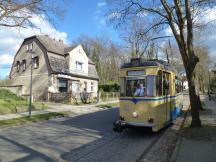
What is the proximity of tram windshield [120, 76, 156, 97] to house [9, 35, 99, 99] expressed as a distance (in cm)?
2236

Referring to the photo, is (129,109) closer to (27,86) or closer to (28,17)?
(28,17)

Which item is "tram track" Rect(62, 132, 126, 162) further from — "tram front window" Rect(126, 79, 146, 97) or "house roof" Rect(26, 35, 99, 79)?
"house roof" Rect(26, 35, 99, 79)

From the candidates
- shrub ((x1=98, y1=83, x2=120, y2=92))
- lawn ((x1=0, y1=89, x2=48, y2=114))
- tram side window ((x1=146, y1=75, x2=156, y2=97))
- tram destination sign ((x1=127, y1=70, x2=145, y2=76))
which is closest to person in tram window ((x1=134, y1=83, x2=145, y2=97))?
tram side window ((x1=146, y1=75, x2=156, y2=97))

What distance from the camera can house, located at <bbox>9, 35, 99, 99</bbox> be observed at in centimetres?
3681

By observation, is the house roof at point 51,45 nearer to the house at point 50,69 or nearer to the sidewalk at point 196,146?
the house at point 50,69

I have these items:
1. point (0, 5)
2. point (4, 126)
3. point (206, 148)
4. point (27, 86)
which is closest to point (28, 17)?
point (0, 5)

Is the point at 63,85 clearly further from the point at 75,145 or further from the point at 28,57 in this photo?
the point at 75,145

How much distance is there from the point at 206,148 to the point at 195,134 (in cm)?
235

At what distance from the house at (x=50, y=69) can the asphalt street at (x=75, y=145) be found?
71.6ft

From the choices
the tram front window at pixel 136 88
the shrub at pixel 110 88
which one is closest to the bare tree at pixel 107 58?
the shrub at pixel 110 88

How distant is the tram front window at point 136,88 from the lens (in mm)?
12117

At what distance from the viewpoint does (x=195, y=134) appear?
1151cm

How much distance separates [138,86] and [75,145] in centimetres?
378

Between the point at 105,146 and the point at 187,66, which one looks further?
the point at 187,66
